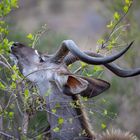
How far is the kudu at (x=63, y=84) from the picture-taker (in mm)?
6422

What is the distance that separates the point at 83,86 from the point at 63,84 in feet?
0.75

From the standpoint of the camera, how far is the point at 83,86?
248 inches

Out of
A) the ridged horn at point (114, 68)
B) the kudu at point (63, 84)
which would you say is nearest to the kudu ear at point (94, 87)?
the kudu at point (63, 84)

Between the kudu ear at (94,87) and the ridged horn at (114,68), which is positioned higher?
the ridged horn at (114,68)

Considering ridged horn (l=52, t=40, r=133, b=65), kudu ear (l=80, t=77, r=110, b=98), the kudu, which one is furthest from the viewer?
kudu ear (l=80, t=77, r=110, b=98)

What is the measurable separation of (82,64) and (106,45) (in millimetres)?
301

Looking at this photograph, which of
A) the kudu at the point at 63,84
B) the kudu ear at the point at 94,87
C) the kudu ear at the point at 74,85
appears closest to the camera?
the kudu ear at the point at 74,85

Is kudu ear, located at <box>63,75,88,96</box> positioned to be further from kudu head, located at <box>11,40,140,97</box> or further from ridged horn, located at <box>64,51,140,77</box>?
ridged horn, located at <box>64,51,140,77</box>

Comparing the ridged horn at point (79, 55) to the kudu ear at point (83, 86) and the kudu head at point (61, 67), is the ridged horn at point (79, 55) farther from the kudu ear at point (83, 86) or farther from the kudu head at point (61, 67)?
the kudu ear at point (83, 86)

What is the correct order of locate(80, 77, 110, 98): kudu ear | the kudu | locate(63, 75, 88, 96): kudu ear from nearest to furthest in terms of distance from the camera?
locate(63, 75, 88, 96): kudu ear < the kudu < locate(80, 77, 110, 98): kudu ear

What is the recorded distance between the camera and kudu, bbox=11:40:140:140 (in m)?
6.42

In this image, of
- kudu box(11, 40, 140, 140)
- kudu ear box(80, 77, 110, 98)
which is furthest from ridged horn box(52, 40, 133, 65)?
kudu ear box(80, 77, 110, 98)

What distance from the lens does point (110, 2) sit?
497 inches

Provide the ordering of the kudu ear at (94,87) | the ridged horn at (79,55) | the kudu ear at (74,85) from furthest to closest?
1. the kudu ear at (94,87)
2. the kudu ear at (74,85)
3. the ridged horn at (79,55)
